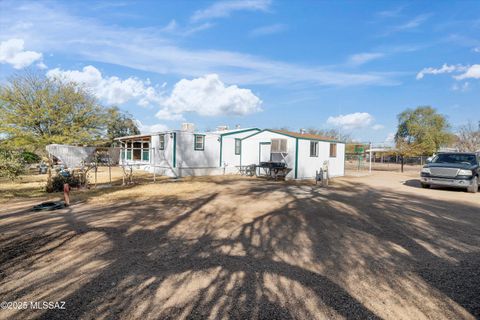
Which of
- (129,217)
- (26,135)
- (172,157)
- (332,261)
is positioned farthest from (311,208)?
(26,135)

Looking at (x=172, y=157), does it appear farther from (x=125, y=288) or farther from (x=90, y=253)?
(x=125, y=288)

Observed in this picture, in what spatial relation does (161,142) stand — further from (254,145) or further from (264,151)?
(264,151)

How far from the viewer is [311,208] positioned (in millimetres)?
7539

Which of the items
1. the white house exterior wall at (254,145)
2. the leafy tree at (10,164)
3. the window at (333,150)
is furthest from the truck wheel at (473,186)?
the leafy tree at (10,164)

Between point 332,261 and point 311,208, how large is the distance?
3376 millimetres

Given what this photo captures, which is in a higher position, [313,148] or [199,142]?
[199,142]

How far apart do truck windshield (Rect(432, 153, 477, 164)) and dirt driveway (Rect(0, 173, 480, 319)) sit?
670 centimetres

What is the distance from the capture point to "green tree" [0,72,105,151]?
1731 cm

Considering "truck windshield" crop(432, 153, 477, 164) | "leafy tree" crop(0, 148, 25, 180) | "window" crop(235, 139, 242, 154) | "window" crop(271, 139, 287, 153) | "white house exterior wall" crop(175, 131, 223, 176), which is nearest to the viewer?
"leafy tree" crop(0, 148, 25, 180)

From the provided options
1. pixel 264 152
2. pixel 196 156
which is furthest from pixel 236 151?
pixel 196 156

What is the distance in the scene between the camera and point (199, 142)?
56.6 feet

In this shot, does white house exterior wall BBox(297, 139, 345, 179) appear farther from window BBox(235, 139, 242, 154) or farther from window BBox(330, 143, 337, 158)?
window BBox(235, 139, 242, 154)

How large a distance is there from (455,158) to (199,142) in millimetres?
13937

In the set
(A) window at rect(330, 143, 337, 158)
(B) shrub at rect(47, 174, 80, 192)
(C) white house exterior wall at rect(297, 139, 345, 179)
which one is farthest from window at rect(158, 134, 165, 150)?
(A) window at rect(330, 143, 337, 158)
